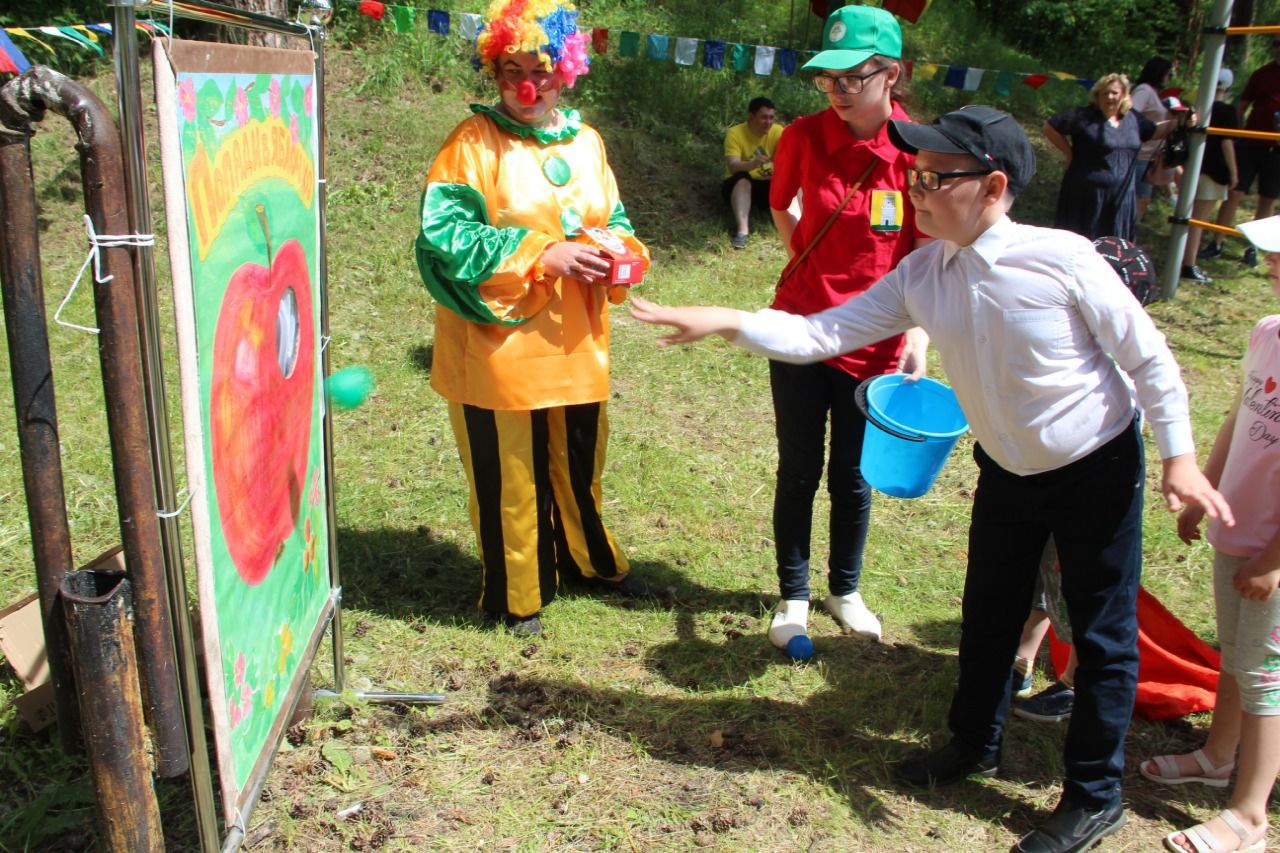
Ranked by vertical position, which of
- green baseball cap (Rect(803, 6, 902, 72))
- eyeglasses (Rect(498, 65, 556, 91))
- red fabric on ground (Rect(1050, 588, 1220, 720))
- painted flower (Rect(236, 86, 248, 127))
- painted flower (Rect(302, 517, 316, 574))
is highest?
green baseball cap (Rect(803, 6, 902, 72))

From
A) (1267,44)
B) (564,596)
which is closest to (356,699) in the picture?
(564,596)

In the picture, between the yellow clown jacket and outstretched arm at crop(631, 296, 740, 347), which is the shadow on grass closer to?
the yellow clown jacket

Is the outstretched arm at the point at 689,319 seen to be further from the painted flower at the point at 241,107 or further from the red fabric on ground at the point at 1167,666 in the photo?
the red fabric on ground at the point at 1167,666

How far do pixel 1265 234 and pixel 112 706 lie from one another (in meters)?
2.76

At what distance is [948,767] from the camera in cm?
297

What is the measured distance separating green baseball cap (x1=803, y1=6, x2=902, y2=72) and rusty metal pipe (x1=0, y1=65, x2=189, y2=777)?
6.50 ft

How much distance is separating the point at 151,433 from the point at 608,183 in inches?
80.8

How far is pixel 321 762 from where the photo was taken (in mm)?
3004

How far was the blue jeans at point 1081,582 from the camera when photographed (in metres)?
2.49

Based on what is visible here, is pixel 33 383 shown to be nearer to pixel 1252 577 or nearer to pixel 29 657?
pixel 29 657

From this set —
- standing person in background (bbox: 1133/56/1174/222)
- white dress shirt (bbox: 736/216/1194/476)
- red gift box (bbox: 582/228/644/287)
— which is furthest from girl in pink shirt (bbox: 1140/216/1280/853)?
standing person in background (bbox: 1133/56/1174/222)

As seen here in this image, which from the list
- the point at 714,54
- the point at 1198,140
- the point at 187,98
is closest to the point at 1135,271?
the point at 187,98

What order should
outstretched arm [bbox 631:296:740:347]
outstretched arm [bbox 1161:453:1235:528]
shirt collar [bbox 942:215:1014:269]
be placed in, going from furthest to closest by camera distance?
outstretched arm [bbox 631:296:740:347], shirt collar [bbox 942:215:1014:269], outstretched arm [bbox 1161:453:1235:528]

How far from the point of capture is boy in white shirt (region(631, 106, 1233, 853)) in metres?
2.32
